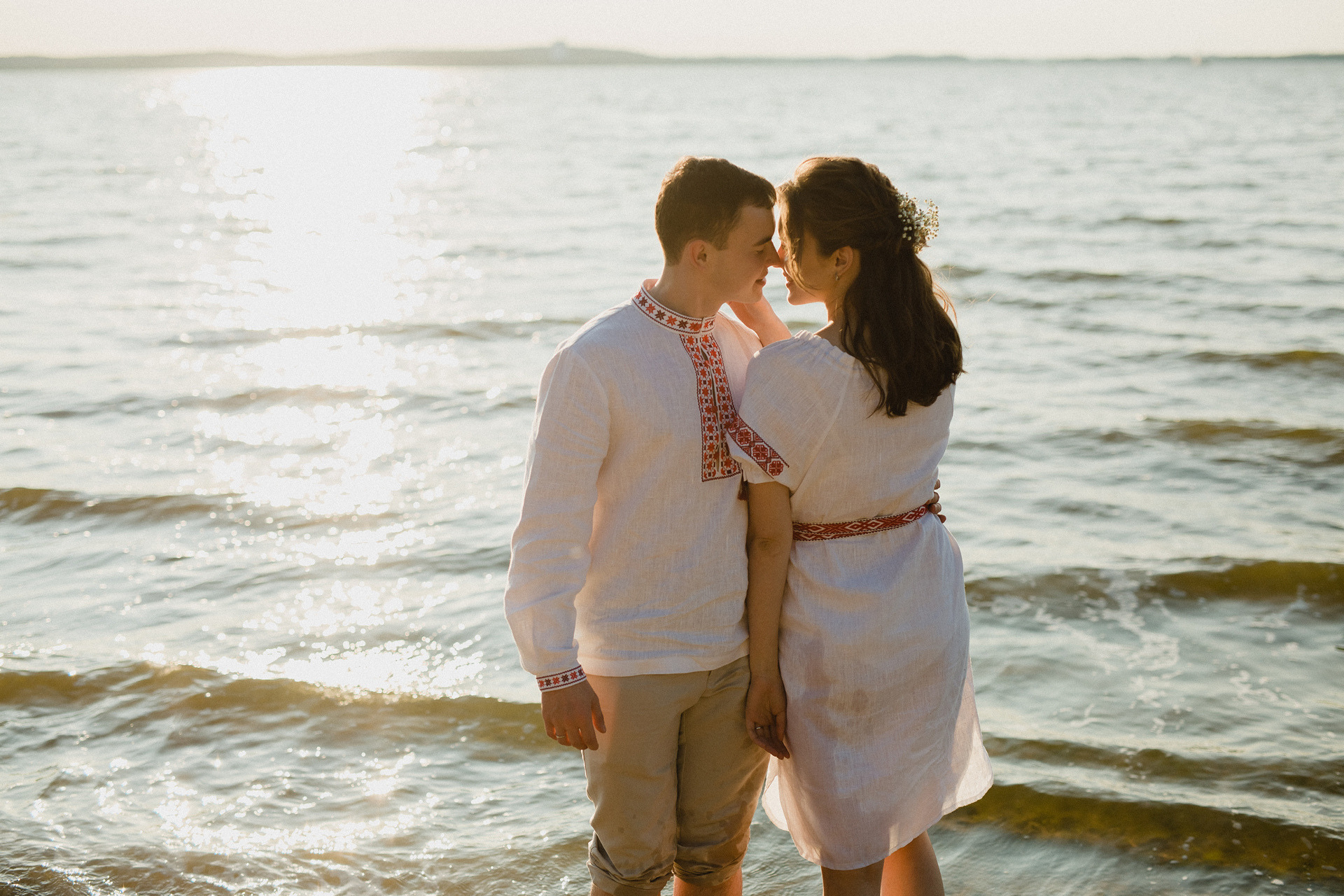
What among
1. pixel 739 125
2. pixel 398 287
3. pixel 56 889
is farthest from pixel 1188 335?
pixel 739 125

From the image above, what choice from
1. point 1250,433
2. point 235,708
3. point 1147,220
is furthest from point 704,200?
point 1147,220

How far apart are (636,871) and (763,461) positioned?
38.0 inches

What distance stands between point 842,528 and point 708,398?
1.33 ft

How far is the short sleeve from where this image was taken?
2338 mm

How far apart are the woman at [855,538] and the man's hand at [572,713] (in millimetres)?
372

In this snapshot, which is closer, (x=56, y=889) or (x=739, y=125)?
(x=56, y=889)

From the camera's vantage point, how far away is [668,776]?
2525mm

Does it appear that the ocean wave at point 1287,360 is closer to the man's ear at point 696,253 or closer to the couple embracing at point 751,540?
the couple embracing at point 751,540

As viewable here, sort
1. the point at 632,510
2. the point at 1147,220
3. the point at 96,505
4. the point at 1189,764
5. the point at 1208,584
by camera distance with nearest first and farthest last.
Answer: the point at 632,510, the point at 1189,764, the point at 1208,584, the point at 96,505, the point at 1147,220

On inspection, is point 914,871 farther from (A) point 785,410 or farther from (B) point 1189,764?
(B) point 1189,764

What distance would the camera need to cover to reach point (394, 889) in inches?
141

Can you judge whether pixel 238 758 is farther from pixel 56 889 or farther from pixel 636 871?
pixel 636 871

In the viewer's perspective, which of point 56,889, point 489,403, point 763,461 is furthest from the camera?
point 489,403

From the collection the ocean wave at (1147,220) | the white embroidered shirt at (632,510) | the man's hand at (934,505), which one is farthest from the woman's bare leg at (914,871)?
the ocean wave at (1147,220)
